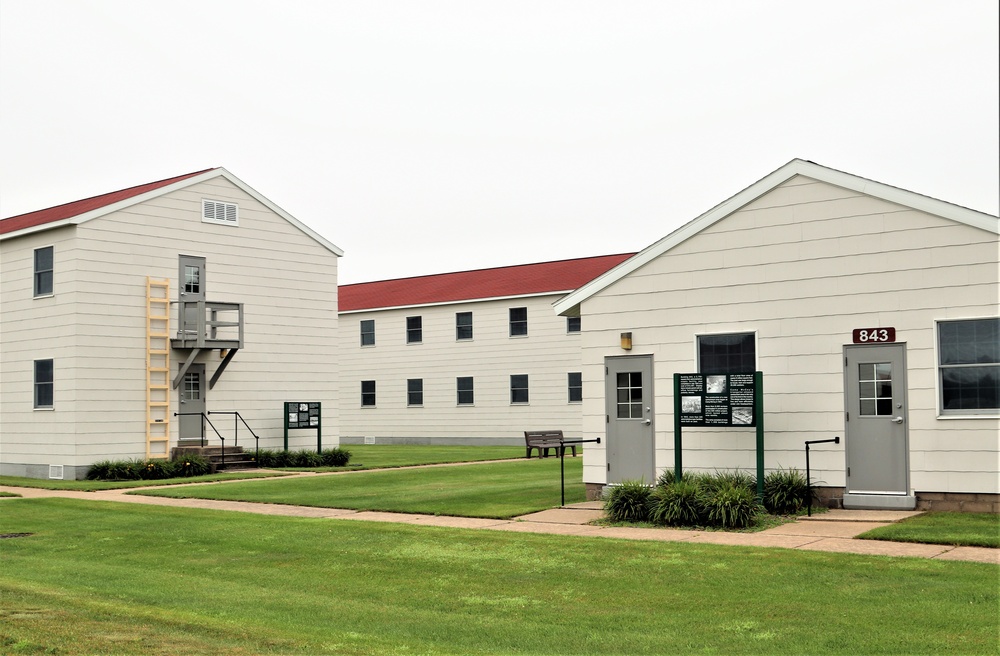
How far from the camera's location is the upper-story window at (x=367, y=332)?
→ 1815 inches

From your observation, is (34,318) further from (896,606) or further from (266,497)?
(896,606)

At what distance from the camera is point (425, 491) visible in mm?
19766

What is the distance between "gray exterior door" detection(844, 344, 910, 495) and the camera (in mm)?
15047

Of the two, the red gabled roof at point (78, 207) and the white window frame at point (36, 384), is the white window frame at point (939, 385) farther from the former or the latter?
the white window frame at point (36, 384)

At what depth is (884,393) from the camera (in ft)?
49.9

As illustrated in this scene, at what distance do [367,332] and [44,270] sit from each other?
2015cm

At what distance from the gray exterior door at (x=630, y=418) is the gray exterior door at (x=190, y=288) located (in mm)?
14015

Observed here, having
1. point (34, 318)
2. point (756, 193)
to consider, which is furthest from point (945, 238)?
point (34, 318)

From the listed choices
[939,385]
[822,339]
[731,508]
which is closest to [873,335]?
[822,339]

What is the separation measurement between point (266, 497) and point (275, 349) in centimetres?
1135

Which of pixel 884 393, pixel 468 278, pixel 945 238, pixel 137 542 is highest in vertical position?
pixel 468 278

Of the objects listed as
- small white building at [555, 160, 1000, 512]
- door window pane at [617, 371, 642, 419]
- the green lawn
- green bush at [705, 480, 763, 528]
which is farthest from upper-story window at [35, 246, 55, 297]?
green bush at [705, 480, 763, 528]

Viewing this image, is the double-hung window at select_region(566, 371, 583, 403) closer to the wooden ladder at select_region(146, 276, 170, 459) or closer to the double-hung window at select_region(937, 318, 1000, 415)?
the wooden ladder at select_region(146, 276, 170, 459)

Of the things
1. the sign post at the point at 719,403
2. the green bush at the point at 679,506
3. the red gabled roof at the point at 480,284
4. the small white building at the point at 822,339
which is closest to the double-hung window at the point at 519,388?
the red gabled roof at the point at 480,284
